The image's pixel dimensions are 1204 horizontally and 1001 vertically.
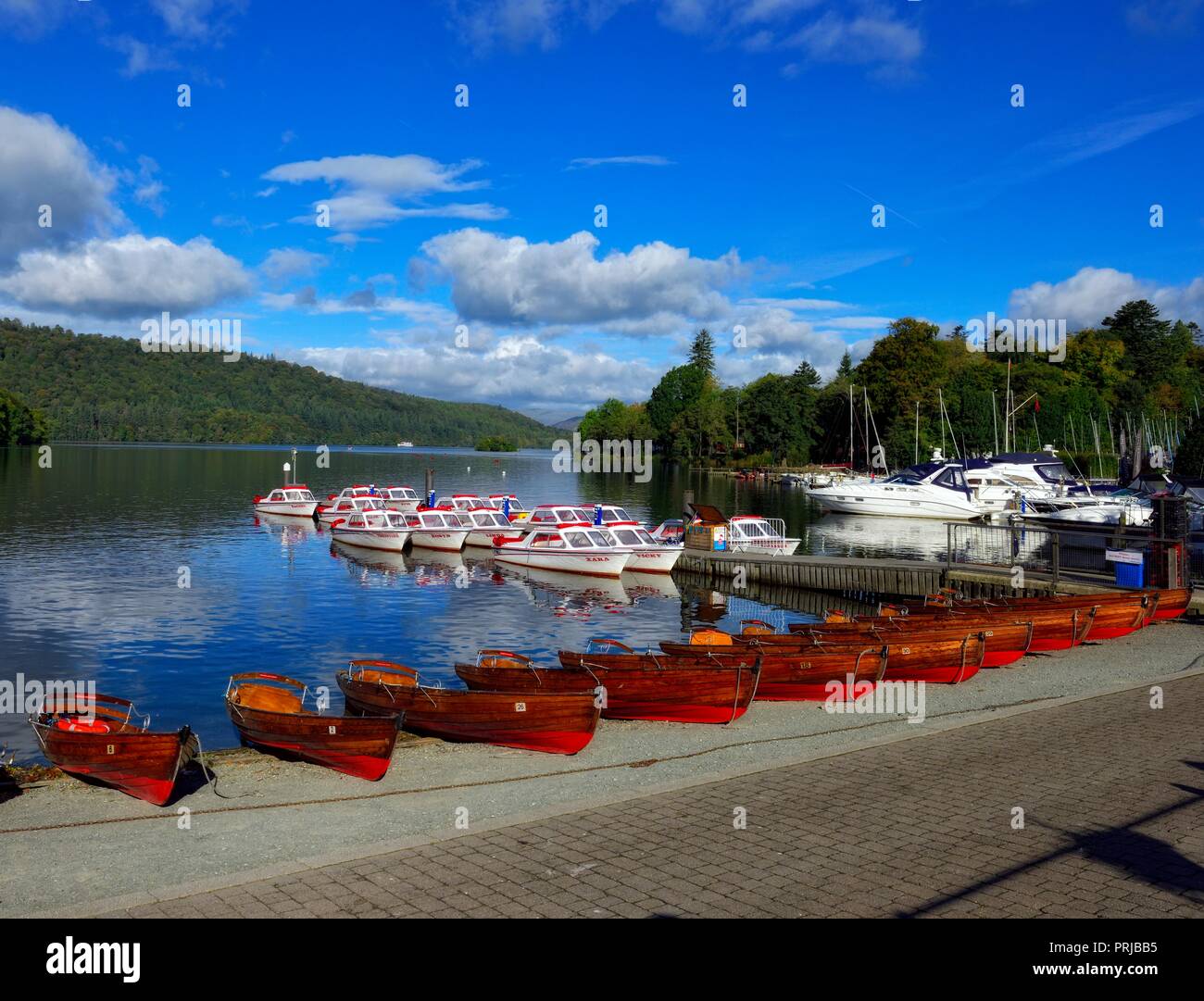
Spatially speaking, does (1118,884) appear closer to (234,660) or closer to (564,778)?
(564,778)

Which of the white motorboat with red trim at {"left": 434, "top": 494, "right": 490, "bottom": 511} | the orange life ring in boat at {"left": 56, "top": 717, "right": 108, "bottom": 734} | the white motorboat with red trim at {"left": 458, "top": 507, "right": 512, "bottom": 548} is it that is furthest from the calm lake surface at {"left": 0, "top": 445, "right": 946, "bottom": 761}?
the white motorboat with red trim at {"left": 434, "top": 494, "right": 490, "bottom": 511}

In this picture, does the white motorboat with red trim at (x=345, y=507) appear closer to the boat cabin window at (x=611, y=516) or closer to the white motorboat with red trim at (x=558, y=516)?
the white motorboat with red trim at (x=558, y=516)

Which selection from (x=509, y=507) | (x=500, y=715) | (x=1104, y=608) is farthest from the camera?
(x=509, y=507)

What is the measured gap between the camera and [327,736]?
14211mm

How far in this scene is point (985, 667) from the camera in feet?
68.5

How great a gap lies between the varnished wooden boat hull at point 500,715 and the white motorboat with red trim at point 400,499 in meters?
50.0

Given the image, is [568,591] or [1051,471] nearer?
[568,591]

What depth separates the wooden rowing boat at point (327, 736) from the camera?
45.8 feet

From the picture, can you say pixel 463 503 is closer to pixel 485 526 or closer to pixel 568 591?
pixel 485 526

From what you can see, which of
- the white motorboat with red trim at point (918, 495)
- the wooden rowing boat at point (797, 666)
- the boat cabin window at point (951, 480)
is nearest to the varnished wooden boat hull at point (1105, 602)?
the wooden rowing boat at point (797, 666)

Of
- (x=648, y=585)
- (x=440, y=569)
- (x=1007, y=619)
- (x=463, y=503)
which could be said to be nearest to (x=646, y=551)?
(x=648, y=585)

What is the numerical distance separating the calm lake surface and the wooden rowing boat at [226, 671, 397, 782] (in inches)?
138

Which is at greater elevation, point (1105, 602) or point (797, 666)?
point (1105, 602)

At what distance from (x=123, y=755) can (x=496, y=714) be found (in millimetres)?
5445
